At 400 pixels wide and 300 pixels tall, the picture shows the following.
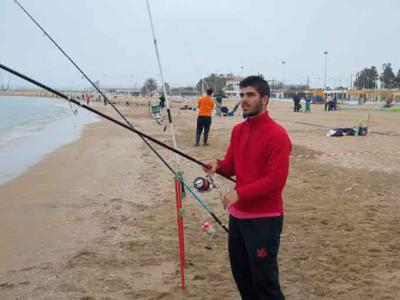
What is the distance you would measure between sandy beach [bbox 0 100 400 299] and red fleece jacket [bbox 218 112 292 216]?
1278 millimetres

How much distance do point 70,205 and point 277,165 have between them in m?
5.07

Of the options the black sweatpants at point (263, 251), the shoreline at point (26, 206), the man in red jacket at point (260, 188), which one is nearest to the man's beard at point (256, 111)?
the man in red jacket at point (260, 188)

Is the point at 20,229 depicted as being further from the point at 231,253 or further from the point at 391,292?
→ the point at 391,292

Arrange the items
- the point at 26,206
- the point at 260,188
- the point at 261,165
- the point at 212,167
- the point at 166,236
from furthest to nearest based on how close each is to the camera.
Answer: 1. the point at 26,206
2. the point at 166,236
3. the point at 212,167
4. the point at 261,165
5. the point at 260,188

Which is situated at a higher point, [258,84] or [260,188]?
[258,84]

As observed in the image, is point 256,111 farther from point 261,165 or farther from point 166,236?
point 166,236

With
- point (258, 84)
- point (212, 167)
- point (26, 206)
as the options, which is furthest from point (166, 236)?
point (26, 206)

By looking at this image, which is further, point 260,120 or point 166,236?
point 166,236

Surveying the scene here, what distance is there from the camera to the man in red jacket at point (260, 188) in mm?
2695

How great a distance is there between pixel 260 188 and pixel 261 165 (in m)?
0.17

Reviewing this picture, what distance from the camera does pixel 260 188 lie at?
2.67m

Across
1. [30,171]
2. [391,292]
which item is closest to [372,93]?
[30,171]

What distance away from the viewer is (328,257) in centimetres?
449

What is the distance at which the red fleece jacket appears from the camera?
8.80 ft
